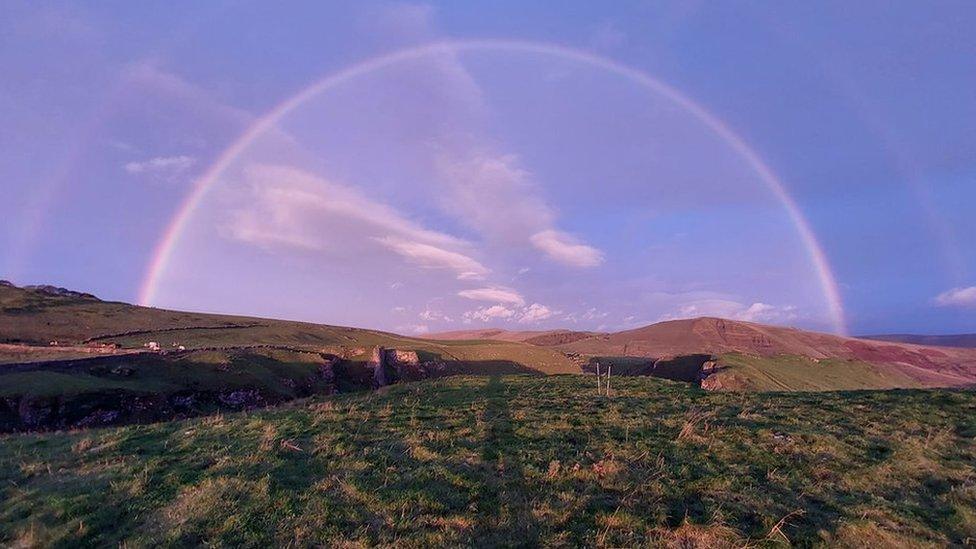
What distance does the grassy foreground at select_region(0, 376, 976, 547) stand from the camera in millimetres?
8227

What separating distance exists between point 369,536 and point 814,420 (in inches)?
532

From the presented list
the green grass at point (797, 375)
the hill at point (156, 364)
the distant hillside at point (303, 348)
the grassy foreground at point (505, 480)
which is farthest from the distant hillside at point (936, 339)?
the grassy foreground at point (505, 480)

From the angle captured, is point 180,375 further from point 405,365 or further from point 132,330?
point 132,330

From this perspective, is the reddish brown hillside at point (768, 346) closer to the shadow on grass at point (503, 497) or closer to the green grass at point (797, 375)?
the green grass at point (797, 375)

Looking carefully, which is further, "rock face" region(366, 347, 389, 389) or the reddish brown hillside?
the reddish brown hillside

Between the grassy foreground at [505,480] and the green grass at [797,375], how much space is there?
85.1 feet

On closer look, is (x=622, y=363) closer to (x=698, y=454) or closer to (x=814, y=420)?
(x=814, y=420)

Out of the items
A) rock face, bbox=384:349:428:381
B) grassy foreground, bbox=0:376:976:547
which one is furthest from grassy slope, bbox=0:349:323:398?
grassy foreground, bbox=0:376:976:547

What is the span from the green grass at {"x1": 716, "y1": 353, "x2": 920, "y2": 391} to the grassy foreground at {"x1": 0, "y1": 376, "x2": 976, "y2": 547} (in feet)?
85.1

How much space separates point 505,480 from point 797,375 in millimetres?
48029

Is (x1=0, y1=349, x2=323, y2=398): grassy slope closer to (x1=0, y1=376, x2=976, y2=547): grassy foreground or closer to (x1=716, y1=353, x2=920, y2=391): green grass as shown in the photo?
(x1=0, y1=376, x2=976, y2=547): grassy foreground

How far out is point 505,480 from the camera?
1006 centimetres

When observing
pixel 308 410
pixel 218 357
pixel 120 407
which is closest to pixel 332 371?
pixel 218 357

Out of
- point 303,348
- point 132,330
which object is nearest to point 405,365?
point 303,348
